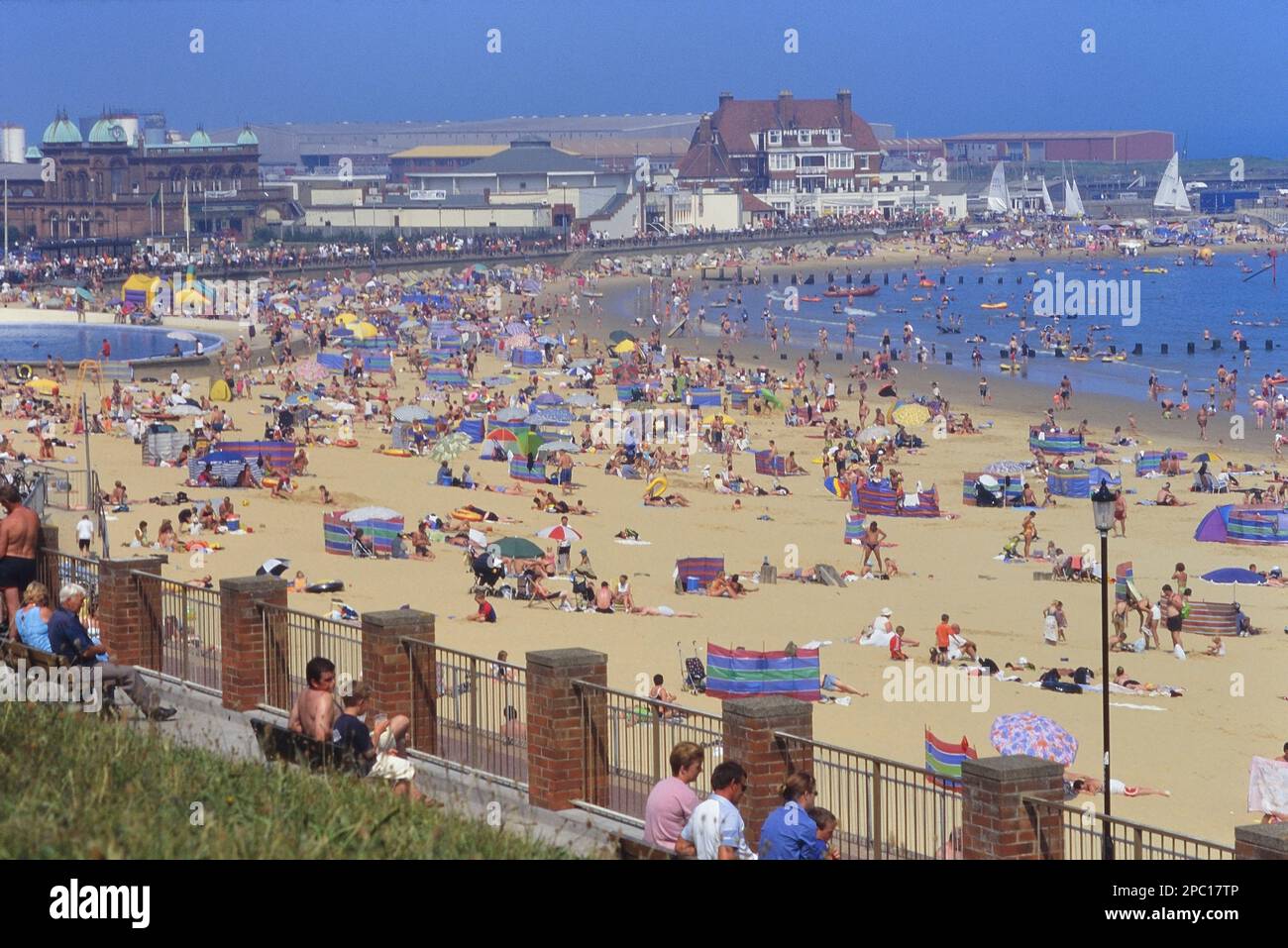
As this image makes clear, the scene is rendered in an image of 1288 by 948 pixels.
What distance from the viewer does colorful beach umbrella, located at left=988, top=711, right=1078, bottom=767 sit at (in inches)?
595

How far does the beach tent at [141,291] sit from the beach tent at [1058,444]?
1513 inches

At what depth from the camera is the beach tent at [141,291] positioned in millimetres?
67250

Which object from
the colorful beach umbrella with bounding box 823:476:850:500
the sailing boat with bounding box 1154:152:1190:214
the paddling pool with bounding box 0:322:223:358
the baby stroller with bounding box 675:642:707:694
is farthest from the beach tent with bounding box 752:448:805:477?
the sailing boat with bounding box 1154:152:1190:214

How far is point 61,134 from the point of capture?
117 meters

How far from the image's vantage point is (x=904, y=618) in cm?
2272

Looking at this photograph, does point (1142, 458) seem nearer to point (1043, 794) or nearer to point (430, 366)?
point (430, 366)

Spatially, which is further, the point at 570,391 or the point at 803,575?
the point at 570,391

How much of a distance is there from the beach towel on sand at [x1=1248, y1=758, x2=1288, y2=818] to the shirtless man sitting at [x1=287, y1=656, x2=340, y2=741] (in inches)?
329

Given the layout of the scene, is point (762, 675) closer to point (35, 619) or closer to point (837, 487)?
point (35, 619)

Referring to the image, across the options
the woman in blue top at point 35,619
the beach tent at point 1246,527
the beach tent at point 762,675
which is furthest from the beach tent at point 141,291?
the woman in blue top at point 35,619

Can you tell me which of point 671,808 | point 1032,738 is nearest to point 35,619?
point 671,808

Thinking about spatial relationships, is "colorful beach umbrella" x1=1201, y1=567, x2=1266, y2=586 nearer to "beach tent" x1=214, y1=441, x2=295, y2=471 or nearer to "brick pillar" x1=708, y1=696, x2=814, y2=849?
"beach tent" x1=214, y1=441, x2=295, y2=471

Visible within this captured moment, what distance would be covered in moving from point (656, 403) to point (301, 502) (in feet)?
57.3
